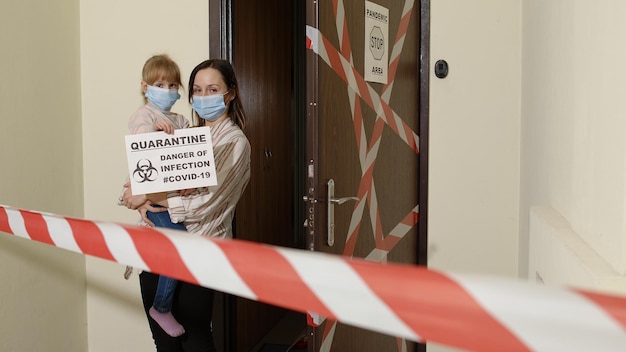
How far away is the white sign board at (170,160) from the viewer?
1760 millimetres

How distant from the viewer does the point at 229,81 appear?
1957mm

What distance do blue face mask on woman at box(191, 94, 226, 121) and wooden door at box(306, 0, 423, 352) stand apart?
29cm

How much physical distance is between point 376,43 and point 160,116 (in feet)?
3.14

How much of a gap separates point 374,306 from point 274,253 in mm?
165

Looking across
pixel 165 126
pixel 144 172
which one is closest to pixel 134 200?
pixel 144 172

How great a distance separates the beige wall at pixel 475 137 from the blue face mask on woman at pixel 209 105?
46.9 inches

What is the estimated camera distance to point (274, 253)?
0.79 metres

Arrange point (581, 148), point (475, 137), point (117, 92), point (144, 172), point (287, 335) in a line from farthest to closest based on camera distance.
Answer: point (287, 335) → point (117, 92) → point (475, 137) → point (144, 172) → point (581, 148)

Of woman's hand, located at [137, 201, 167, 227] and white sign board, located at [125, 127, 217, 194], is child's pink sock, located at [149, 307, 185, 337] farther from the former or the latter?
white sign board, located at [125, 127, 217, 194]

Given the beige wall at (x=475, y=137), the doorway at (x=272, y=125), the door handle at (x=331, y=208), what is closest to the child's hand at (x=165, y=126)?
the doorway at (x=272, y=125)

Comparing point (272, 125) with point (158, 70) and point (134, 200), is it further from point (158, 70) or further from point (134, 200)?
point (134, 200)

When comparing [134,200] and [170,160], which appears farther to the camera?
[134,200]

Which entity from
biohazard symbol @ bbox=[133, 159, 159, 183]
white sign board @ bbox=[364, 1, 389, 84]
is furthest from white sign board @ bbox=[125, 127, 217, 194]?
white sign board @ bbox=[364, 1, 389, 84]

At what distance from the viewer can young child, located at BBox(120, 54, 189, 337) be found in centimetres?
192
